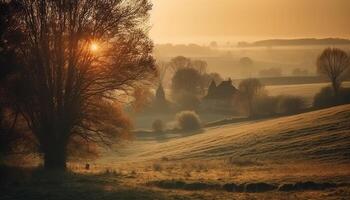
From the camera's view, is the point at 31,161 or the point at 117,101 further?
the point at 31,161

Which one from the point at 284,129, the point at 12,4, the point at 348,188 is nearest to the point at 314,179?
the point at 348,188

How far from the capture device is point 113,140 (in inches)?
1145

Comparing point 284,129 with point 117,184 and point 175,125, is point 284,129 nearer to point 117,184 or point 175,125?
point 117,184

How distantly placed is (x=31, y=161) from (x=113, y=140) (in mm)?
5875

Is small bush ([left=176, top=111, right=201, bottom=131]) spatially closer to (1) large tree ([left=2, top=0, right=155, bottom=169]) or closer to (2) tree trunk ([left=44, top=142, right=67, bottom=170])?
(1) large tree ([left=2, top=0, right=155, bottom=169])

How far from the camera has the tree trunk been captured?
27297 mm

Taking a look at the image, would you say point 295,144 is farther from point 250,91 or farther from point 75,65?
point 250,91

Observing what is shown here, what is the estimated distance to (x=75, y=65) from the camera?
2684cm

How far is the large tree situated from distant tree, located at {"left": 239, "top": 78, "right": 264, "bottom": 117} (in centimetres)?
7917

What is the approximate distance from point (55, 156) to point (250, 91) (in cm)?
9167

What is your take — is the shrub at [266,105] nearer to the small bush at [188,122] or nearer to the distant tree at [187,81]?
the small bush at [188,122]

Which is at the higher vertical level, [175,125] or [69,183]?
[175,125]

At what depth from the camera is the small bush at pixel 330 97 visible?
97.5 metres

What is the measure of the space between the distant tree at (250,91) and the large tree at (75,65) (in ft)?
260
